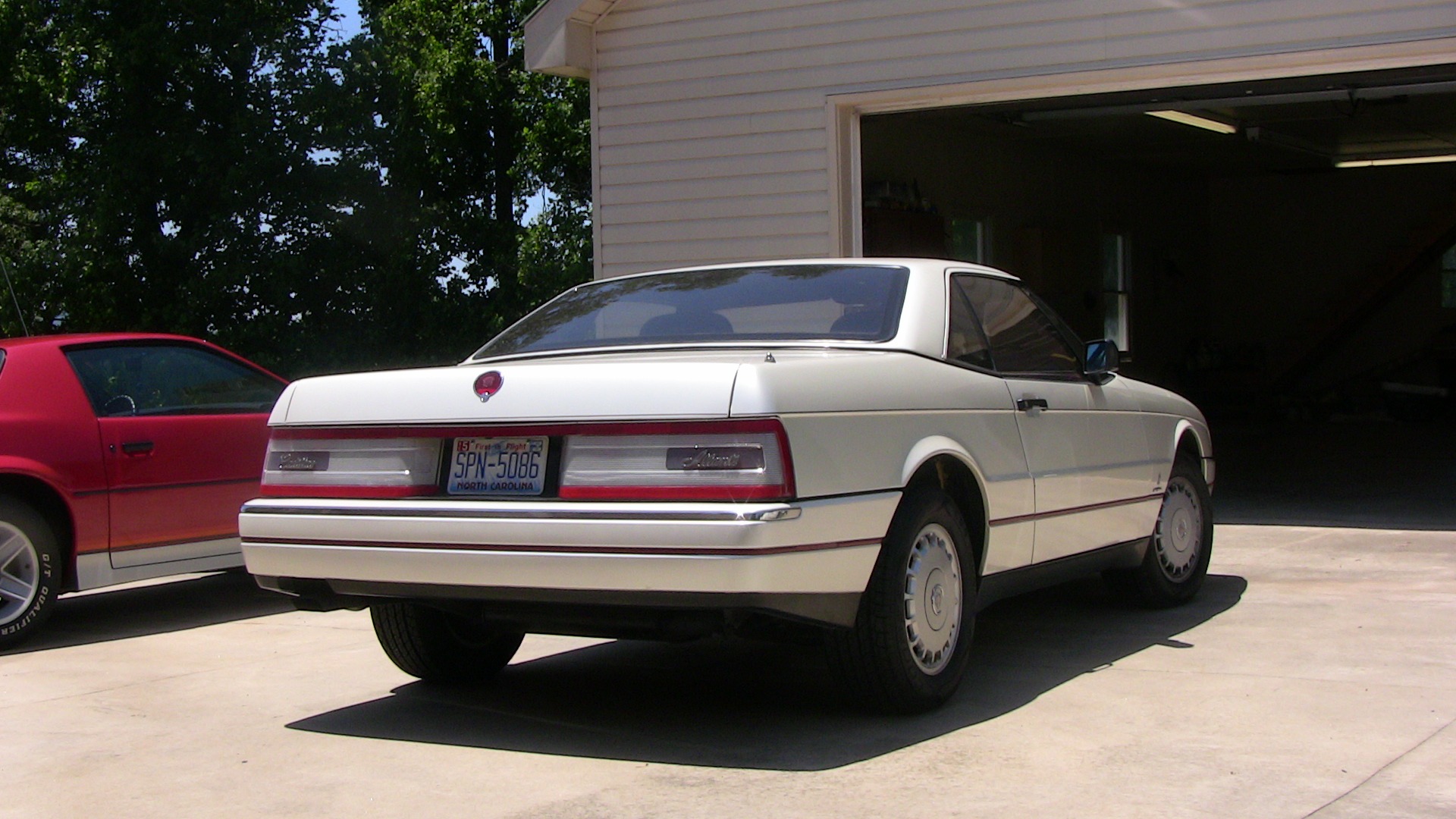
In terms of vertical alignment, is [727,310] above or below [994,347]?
above

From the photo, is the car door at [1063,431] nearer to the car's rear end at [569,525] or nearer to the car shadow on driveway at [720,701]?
the car shadow on driveway at [720,701]

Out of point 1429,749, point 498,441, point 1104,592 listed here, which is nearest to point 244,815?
point 498,441

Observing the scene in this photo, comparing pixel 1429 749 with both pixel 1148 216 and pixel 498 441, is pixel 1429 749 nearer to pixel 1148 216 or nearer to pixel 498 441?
pixel 498 441

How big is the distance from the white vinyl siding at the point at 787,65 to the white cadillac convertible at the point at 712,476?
4.54m

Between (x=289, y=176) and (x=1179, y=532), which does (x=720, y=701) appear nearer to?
(x=1179, y=532)

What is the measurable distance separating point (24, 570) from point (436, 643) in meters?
2.55

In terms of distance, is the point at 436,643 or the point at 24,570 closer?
the point at 436,643

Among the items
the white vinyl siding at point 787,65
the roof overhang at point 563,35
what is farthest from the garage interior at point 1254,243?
the roof overhang at point 563,35

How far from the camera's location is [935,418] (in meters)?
4.87

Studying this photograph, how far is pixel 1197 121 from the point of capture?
16.9 metres

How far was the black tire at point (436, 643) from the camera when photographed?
5332 millimetres

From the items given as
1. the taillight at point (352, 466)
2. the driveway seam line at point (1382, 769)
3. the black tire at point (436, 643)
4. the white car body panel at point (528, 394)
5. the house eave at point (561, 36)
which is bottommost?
the driveway seam line at point (1382, 769)

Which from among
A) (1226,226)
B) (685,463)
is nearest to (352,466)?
(685,463)

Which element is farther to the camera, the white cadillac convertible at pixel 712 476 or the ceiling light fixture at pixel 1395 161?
the ceiling light fixture at pixel 1395 161
